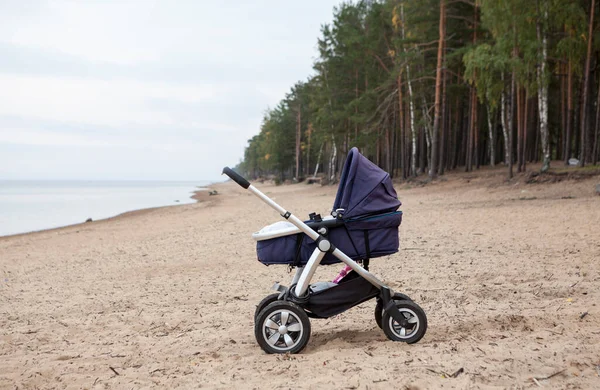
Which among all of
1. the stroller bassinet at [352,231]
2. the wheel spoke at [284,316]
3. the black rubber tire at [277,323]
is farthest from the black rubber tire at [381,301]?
the wheel spoke at [284,316]

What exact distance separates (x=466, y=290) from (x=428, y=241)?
353cm

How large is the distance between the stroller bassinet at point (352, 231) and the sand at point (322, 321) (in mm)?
801

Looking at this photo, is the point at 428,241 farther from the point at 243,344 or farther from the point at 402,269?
the point at 243,344

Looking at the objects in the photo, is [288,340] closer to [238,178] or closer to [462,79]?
[238,178]

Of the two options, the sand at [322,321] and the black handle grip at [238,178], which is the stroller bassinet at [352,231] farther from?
the sand at [322,321]

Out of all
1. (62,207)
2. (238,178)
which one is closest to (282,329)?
(238,178)

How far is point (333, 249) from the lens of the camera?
380cm

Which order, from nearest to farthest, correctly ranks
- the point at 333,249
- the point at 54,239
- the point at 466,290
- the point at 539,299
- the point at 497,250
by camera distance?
the point at 333,249 < the point at 539,299 < the point at 466,290 < the point at 497,250 < the point at 54,239

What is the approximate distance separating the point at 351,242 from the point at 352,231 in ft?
0.31

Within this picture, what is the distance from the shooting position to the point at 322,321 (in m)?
4.99

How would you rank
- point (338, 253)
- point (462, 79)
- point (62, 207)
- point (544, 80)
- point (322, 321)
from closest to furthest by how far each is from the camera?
point (338, 253), point (322, 321), point (544, 80), point (462, 79), point (62, 207)

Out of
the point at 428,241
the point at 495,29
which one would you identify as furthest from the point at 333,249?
the point at 495,29

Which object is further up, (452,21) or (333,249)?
(452,21)

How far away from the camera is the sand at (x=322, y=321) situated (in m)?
3.31
